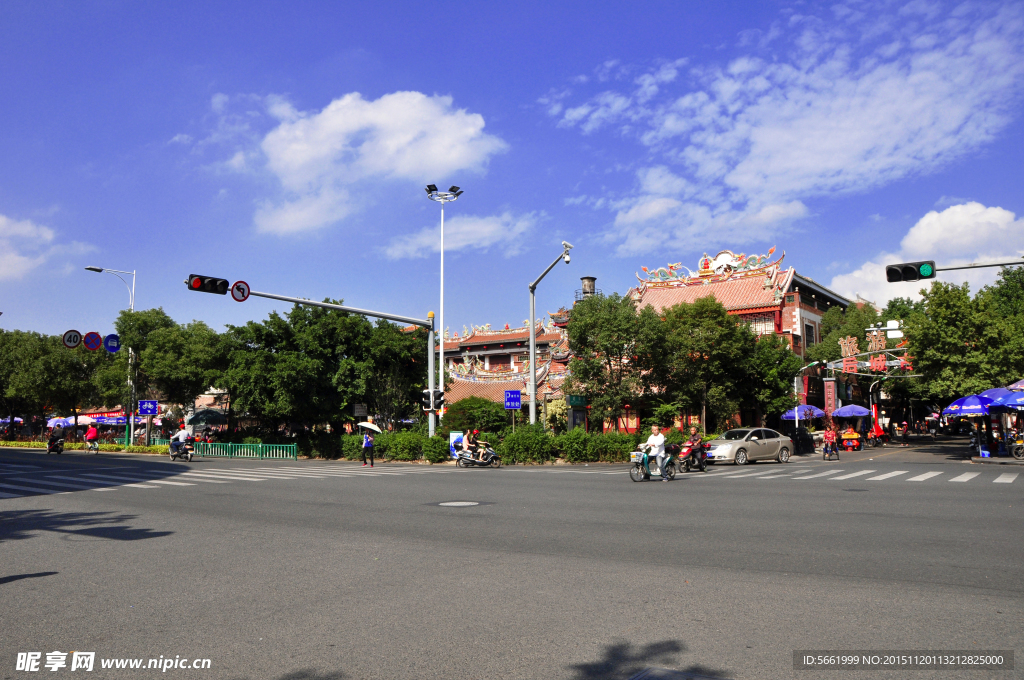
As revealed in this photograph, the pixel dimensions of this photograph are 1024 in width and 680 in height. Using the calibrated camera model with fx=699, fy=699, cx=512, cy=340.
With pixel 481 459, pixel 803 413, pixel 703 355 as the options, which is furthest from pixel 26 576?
pixel 803 413

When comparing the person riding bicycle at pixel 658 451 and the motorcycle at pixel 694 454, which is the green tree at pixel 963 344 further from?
the person riding bicycle at pixel 658 451

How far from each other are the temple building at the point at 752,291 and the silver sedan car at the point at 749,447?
14739mm

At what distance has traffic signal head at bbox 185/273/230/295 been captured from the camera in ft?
Answer: 63.2

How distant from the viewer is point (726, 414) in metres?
36.2

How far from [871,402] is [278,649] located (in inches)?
2398

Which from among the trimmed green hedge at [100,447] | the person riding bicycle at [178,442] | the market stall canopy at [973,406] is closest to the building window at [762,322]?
the market stall canopy at [973,406]

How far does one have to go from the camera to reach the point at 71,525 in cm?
1128

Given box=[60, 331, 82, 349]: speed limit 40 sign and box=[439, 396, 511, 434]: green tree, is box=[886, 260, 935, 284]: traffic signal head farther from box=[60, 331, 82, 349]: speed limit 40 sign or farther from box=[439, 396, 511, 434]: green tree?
box=[60, 331, 82, 349]: speed limit 40 sign

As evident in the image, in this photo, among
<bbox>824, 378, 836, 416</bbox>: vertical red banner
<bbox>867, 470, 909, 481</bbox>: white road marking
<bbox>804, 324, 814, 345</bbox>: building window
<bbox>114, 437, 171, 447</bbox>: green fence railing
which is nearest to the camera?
<bbox>867, 470, 909, 481</bbox>: white road marking

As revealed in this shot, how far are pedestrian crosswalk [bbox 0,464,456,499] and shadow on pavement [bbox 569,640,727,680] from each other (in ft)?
52.8

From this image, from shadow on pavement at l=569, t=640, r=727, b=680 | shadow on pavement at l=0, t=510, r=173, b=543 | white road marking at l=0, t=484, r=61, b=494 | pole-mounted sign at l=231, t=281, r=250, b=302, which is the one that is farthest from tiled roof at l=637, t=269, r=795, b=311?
shadow on pavement at l=569, t=640, r=727, b=680

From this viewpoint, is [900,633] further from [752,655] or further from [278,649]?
[278,649]

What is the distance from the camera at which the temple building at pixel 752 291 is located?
153 ft

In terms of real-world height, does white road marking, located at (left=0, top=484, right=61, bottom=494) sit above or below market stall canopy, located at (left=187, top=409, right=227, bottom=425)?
below
